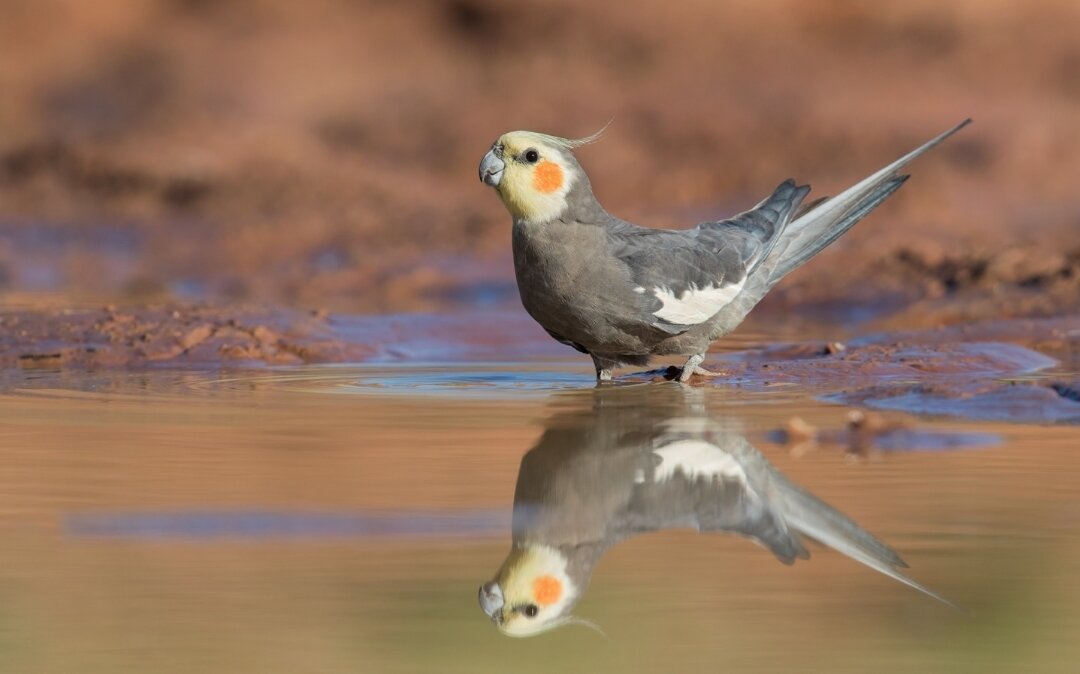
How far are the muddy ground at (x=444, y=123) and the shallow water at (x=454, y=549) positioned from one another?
6.11 m

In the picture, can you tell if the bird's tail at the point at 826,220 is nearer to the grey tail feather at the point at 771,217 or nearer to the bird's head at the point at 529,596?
the grey tail feather at the point at 771,217

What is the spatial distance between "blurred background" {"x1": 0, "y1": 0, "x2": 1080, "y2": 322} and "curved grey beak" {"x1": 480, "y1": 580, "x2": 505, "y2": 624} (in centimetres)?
851

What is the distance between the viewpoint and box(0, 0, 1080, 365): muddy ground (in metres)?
12.5

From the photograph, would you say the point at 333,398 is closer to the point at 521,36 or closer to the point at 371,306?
the point at 371,306

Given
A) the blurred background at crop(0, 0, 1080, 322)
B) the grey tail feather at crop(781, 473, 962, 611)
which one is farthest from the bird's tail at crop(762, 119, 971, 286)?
the blurred background at crop(0, 0, 1080, 322)

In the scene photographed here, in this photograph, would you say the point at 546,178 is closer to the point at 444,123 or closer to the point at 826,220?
the point at 826,220

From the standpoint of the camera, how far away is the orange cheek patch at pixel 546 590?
3.29 metres

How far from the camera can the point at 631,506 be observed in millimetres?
4102

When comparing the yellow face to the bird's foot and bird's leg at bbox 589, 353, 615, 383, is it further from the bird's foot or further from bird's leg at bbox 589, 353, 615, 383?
the bird's foot

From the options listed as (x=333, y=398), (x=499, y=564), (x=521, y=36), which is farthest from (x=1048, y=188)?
(x=499, y=564)

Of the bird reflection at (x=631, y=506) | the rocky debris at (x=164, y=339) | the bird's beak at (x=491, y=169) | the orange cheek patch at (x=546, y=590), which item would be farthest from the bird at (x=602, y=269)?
the orange cheek patch at (x=546, y=590)

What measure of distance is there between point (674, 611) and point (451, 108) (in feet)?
37.1

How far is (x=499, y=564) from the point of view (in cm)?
353

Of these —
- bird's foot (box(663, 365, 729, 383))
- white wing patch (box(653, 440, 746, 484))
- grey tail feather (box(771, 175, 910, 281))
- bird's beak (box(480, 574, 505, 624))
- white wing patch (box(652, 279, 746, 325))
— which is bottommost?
bird's beak (box(480, 574, 505, 624))
